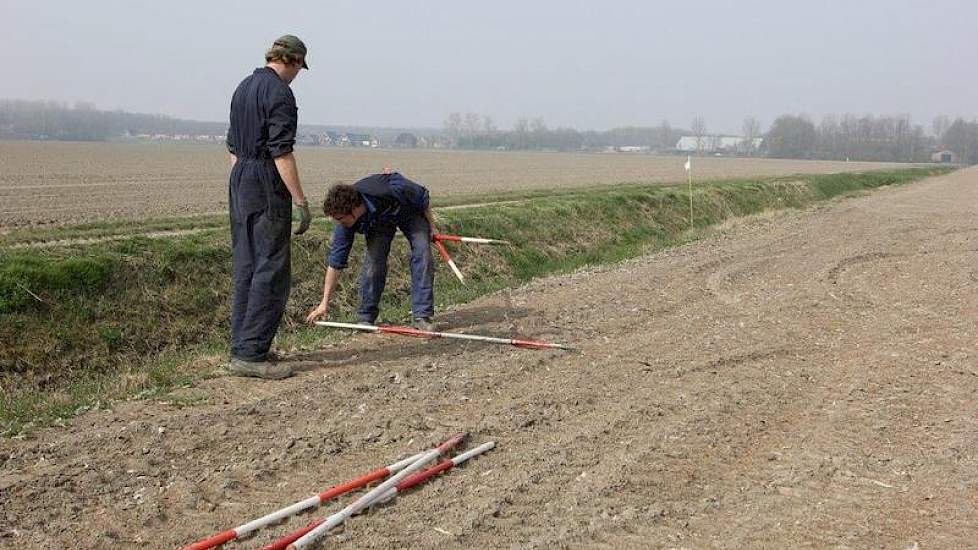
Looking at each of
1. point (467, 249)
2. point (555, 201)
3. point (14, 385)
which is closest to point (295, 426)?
point (14, 385)

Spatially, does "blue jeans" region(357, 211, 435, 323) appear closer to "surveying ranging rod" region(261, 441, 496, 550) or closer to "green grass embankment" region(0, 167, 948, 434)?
"green grass embankment" region(0, 167, 948, 434)

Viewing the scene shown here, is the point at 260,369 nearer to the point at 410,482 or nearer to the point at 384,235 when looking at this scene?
the point at 384,235

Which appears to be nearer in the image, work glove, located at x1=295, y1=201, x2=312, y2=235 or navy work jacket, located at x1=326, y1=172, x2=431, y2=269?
work glove, located at x1=295, y1=201, x2=312, y2=235

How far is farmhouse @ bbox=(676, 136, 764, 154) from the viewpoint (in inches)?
6590

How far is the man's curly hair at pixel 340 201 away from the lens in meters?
7.98

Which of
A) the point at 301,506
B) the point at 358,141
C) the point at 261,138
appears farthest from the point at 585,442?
the point at 358,141

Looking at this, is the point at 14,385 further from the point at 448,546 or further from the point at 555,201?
the point at 555,201

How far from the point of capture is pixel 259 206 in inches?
275

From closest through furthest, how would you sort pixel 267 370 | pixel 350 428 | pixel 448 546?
pixel 448 546 → pixel 350 428 → pixel 267 370

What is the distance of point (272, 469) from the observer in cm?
506

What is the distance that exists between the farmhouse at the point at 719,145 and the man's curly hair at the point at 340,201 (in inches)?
6319

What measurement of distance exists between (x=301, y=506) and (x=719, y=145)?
180 m

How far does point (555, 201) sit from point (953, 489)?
58.8 feet

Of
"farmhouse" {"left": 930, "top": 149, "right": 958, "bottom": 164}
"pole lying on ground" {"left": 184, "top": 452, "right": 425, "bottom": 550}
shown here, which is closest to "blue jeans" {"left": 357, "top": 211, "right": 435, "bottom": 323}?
"pole lying on ground" {"left": 184, "top": 452, "right": 425, "bottom": 550}
